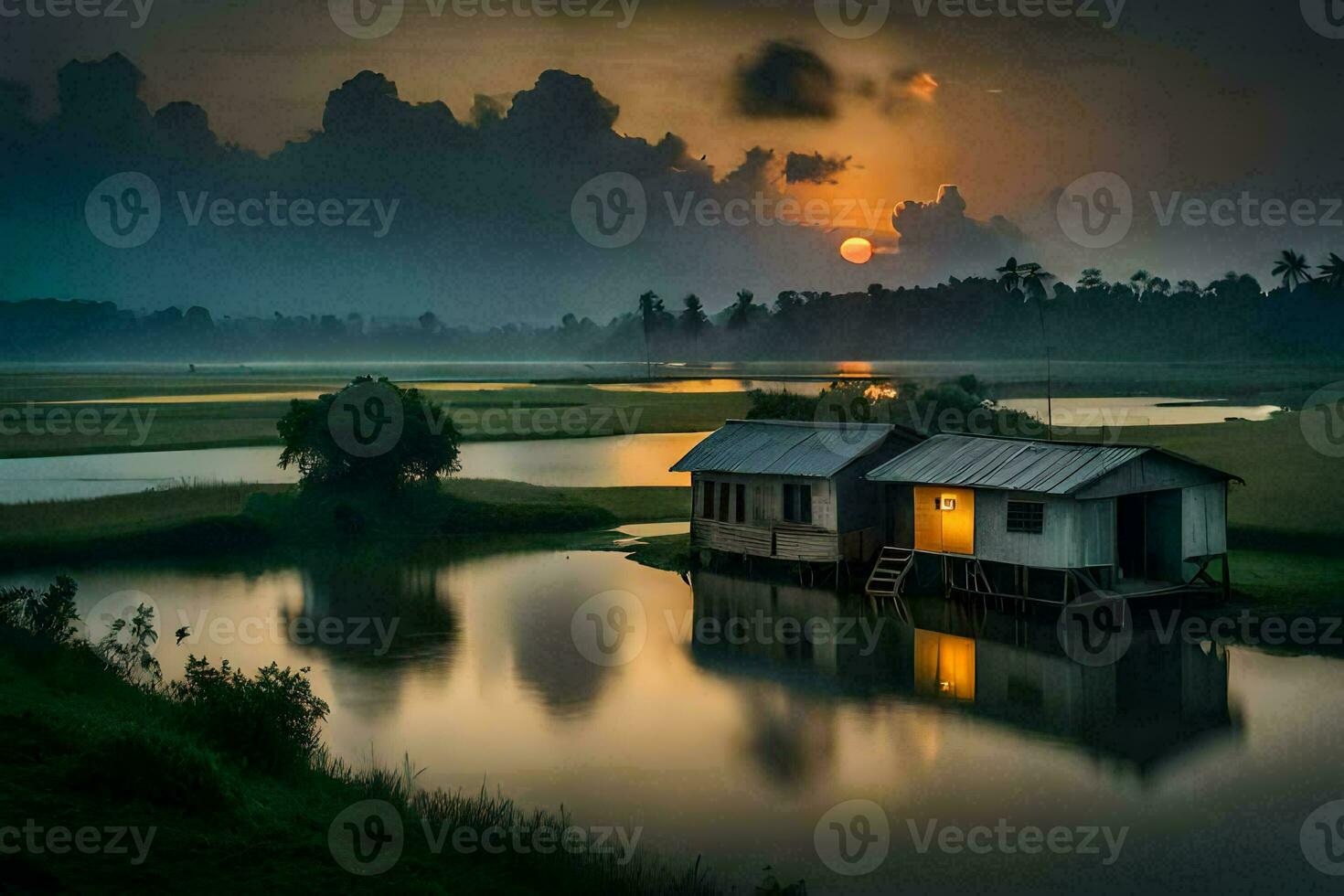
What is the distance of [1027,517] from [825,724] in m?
12.2

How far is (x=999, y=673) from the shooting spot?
28734mm

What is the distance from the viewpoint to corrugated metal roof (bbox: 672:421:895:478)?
40.3 meters

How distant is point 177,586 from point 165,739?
22.5 m

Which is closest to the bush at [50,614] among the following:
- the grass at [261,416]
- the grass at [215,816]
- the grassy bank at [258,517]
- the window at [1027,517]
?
the grass at [215,816]

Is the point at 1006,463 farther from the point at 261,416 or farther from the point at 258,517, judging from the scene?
the point at 261,416

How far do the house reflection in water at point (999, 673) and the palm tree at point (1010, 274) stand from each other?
127 ft

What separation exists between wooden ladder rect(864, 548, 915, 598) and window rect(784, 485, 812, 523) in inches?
107

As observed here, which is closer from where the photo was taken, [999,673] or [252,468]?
[999,673]

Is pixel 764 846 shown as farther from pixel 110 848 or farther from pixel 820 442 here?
pixel 820 442

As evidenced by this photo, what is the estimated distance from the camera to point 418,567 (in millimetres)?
43688

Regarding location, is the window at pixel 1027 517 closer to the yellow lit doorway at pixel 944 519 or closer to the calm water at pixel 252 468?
the yellow lit doorway at pixel 944 519

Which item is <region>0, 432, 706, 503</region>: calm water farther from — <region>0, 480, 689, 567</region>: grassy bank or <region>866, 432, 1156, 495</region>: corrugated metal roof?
<region>866, 432, 1156, 495</region>: corrugated metal roof

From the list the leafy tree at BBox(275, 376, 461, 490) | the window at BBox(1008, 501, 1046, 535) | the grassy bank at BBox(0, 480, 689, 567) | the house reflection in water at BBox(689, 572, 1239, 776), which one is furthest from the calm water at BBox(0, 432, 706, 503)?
the house reflection in water at BBox(689, 572, 1239, 776)

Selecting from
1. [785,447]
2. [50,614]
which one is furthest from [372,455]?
[50,614]
